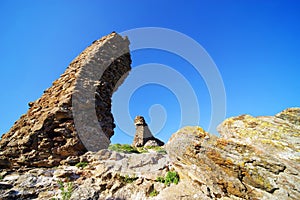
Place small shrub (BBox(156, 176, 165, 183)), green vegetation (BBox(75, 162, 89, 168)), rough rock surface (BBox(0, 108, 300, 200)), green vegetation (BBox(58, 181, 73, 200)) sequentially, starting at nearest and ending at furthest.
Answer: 1. rough rock surface (BBox(0, 108, 300, 200))
2. green vegetation (BBox(58, 181, 73, 200))
3. small shrub (BBox(156, 176, 165, 183))
4. green vegetation (BBox(75, 162, 89, 168))

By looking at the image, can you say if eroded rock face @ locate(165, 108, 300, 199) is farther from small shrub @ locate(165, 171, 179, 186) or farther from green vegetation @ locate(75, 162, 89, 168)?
green vegetation @ locate(75, 162, 89, 168)

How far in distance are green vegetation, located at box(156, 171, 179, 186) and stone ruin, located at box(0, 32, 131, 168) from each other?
449cm

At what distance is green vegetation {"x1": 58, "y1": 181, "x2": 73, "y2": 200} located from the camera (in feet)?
21.0

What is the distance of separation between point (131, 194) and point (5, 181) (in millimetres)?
5186

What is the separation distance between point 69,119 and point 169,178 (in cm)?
648

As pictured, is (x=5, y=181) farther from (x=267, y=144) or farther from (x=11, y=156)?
(x=267, y=144)

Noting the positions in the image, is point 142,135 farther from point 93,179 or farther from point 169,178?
point 169,178

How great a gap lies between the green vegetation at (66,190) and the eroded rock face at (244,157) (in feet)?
13.3

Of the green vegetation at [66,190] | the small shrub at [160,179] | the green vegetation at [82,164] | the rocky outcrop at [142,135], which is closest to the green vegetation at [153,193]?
the small shrub at [160,179]

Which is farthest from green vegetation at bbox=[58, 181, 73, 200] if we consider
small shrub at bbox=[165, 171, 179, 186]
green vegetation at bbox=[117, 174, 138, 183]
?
small shrub at bbox=[165, 171, 179, 186]

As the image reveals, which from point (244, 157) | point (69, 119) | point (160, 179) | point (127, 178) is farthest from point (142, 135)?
point (244, 157)

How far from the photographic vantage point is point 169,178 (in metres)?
6.92

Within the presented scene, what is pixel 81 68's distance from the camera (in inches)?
472

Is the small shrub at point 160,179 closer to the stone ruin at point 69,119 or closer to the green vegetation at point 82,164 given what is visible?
the green vegetation at point 82,164
